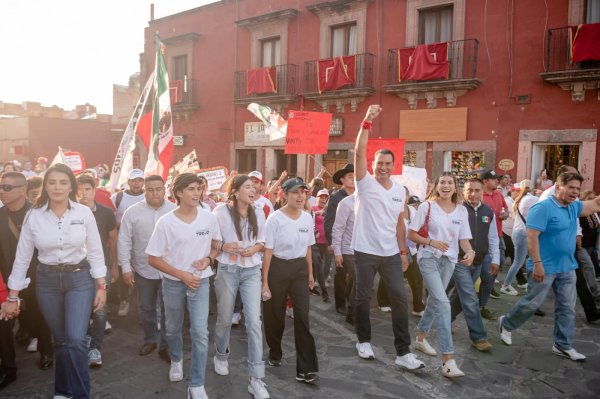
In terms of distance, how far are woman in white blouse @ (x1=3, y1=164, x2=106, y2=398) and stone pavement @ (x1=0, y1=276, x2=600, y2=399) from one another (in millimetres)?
606

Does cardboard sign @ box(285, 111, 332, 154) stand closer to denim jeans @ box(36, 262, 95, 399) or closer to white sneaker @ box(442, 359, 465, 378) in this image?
white sneaker @ box(442, 359, 465, 378)

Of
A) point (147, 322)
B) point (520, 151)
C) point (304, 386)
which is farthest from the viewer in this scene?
point (520, 151)

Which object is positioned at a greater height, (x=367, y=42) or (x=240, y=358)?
(x=367, y=42)

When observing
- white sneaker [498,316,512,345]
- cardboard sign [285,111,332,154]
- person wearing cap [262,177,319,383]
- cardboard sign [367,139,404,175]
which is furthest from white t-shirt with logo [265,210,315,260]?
cardboard sign [285,111,332,154]

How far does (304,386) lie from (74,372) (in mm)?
1896

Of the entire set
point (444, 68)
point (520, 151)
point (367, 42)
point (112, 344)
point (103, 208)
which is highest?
point (367, 42)

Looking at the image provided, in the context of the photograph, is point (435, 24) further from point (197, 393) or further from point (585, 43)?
point (197, 393)

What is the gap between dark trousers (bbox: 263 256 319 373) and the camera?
4238mm

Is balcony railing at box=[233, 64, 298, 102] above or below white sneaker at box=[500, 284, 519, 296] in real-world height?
above

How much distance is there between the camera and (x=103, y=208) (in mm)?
5113

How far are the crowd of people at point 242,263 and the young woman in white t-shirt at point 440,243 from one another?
1 cm

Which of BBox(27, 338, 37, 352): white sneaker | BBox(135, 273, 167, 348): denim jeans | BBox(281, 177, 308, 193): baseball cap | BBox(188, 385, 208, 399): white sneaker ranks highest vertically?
BBox(281, 177, 308, 193): baseball cap

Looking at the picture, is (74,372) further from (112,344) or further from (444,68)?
(444,68)

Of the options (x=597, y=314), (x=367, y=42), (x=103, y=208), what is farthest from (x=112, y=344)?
(x=367, y=42)
